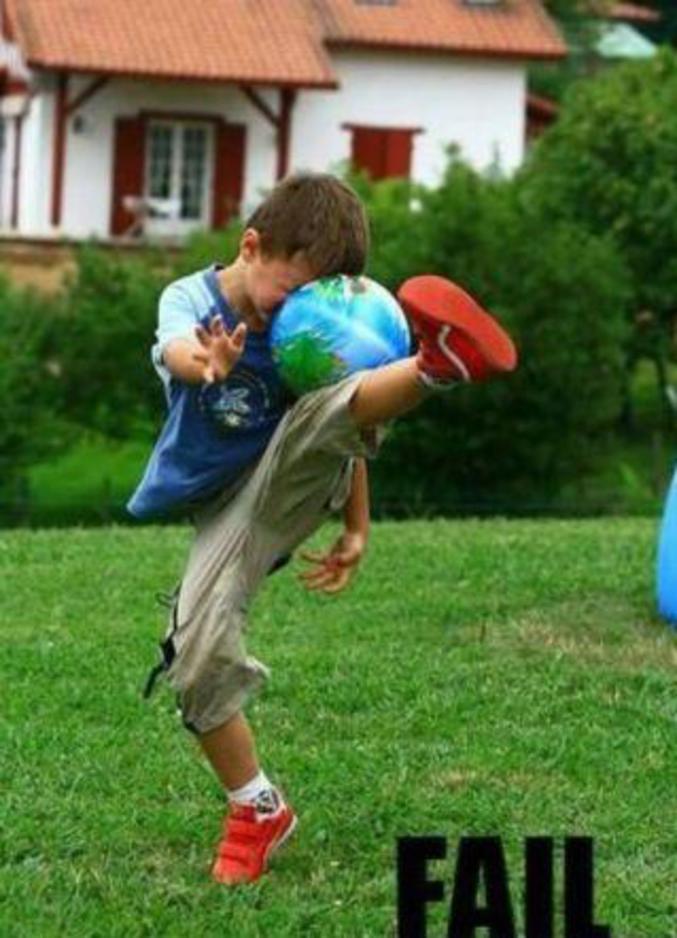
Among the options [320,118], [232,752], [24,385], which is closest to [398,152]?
[320,118]

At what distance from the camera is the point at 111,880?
19.9 ft

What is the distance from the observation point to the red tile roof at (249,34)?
41.5m

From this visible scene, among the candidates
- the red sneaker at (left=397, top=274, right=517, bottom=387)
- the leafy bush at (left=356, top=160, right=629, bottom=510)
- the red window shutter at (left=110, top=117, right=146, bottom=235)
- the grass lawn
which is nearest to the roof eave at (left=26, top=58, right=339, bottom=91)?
the red window shutter at (left=110, top=117, right=146, bottom=235)

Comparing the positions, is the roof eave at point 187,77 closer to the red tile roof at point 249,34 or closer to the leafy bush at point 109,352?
the red tile roof at point 249,34

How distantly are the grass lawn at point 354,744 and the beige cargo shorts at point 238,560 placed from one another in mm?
429

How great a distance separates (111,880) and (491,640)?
131 inches

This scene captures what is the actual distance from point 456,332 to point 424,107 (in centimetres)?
4018

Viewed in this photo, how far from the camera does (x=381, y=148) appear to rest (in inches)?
1762

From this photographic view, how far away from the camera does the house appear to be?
41.9m

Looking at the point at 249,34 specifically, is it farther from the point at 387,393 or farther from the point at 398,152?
the point at 387,393

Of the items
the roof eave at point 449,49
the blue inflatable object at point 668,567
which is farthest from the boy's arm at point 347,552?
the roof eave at point 449,49

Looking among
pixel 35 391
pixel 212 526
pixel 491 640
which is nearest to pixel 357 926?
pixel 212 526

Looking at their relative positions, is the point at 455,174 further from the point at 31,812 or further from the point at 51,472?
the point at 31,812

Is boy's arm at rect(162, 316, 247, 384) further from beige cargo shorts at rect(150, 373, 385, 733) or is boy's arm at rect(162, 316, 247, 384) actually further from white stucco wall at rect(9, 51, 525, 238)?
white stucco wall at rect(9, 51, 525, 238)
